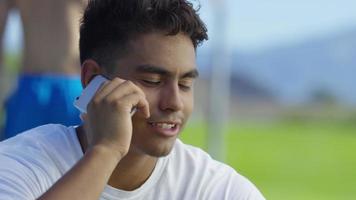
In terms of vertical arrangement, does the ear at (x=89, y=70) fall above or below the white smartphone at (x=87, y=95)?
above

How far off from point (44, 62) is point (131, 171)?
4.62 feet

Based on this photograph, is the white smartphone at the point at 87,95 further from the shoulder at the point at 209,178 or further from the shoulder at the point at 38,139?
the shoulder at the point at 209,178

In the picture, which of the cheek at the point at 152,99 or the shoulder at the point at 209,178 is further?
the shoulder at the point at 209,178

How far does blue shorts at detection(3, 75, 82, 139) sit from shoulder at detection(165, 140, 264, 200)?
0.93 metres

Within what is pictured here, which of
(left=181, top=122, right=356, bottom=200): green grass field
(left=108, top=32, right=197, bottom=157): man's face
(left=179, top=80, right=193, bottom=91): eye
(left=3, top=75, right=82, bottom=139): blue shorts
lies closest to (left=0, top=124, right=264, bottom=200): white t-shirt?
(left=108, top=32, right=197, bottom=157): man's face

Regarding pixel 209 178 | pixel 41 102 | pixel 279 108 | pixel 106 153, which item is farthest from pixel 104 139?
pixel 279 108

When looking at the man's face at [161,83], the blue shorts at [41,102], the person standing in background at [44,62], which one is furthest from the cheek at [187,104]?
the person standing in background at [44,62]

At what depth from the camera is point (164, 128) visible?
109 inches

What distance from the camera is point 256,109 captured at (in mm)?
39000

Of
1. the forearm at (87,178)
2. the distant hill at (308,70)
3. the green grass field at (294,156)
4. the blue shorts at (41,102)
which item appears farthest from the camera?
the distant hill at (308,70)

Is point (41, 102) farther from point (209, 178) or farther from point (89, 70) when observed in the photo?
point (209, 178)

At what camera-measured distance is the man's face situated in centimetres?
276

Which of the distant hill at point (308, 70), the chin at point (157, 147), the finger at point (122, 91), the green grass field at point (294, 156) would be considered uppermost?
the finger at point (122, 91)

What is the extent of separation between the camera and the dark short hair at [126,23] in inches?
112
